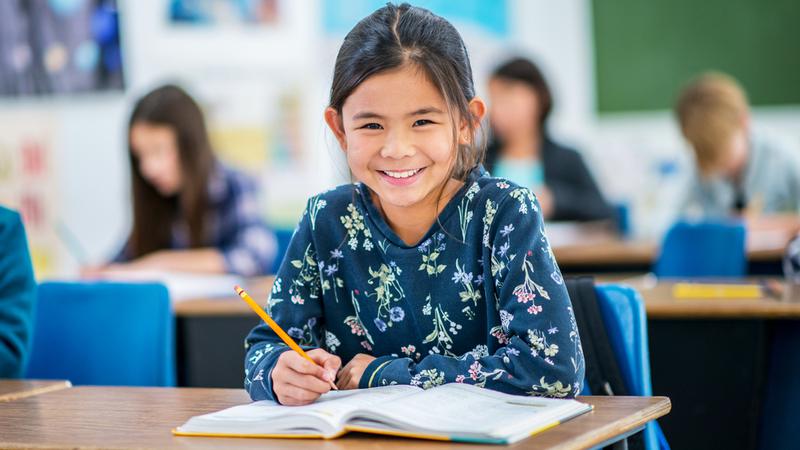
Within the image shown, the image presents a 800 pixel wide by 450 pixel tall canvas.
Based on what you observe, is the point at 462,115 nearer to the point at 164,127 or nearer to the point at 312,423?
the point at 312,423

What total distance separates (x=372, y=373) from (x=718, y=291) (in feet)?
4.80

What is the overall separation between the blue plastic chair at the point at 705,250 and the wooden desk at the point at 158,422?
215cm

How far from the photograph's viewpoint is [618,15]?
620cm

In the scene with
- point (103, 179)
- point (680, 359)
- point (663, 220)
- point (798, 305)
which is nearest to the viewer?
point (798, 305)

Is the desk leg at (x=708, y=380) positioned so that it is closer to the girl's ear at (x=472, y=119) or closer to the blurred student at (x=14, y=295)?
the girl's ear at (x=472, y=119)

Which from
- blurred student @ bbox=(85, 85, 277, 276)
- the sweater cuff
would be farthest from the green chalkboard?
the sweater cuff

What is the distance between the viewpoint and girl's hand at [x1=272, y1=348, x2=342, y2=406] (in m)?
1.49

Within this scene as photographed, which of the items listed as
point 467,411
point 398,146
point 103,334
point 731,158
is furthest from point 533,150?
point 467,411

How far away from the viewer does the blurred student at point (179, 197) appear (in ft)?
12.2

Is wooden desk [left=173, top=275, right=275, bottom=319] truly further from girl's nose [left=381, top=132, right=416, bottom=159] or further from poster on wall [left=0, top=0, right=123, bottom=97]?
poster on wall [left=0, top=0, right=123, bottom=97]

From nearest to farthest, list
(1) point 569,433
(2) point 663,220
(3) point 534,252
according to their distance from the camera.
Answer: (1) point 569,433 → (3) point 534,252 → (2) point 663,220

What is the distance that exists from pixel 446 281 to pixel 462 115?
9.6 inches

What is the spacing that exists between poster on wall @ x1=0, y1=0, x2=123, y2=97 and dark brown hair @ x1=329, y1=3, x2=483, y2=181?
13.4 feet

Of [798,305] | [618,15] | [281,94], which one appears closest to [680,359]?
[798,305]
